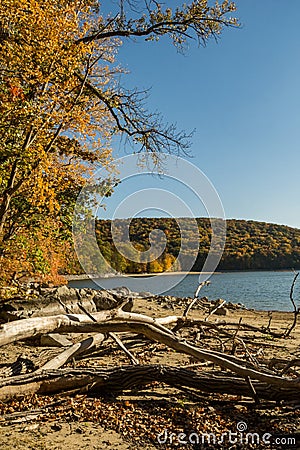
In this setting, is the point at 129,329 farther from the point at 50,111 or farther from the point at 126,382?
the point at 50,111

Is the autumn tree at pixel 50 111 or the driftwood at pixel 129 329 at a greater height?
the autumn tree at pixel 50 111

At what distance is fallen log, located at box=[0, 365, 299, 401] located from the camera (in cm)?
453

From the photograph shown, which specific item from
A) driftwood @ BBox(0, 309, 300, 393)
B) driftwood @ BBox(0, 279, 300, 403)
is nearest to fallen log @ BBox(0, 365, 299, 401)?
driftwood @ BBox(0, 279, 300, 403)

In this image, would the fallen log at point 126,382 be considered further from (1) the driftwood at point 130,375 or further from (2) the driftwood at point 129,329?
(2) the driftwood at point 129,329

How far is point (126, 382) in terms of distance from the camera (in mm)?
4855

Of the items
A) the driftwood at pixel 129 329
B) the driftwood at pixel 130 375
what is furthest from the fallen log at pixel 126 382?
the driftwood at pixel 129 329

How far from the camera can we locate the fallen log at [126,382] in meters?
4.53

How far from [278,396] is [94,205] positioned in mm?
7845

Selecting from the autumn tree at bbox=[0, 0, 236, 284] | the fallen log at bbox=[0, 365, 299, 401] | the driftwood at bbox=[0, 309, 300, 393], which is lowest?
the fallen log at bbox=[0, 365, 299, 401]

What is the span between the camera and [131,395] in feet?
16.3

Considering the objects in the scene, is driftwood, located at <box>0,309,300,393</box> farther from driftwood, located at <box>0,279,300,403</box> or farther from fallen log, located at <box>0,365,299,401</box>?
fallen log, located at <box>0,365,299,401</box>

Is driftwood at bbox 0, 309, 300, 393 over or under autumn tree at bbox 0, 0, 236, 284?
under

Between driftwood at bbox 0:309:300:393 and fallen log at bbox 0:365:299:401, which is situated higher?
driftwood at bbox 0:309:300:393

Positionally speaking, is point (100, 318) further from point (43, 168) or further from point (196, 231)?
point (196, 231)
